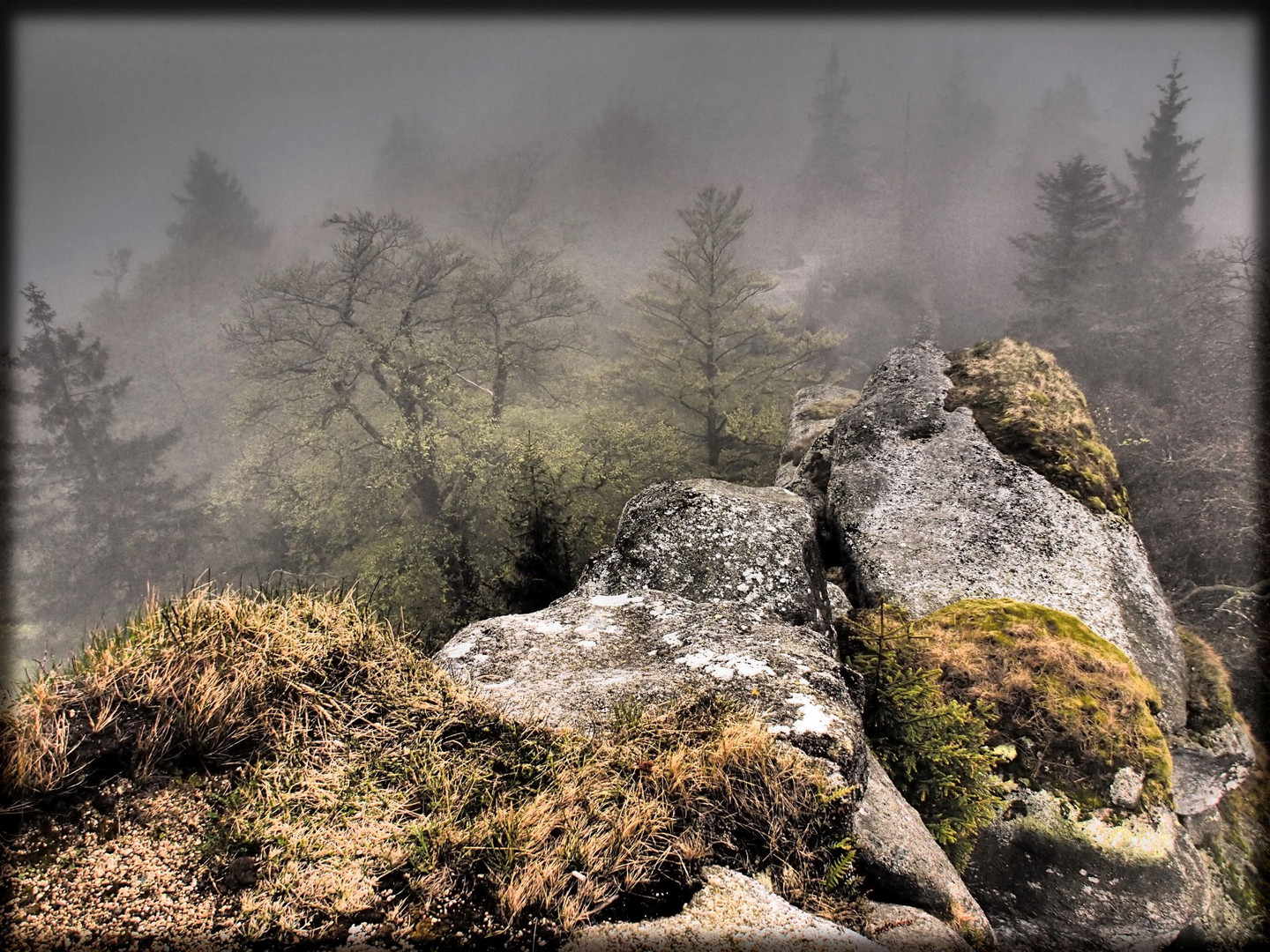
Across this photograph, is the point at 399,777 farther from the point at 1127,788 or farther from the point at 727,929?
the point at 1127,788

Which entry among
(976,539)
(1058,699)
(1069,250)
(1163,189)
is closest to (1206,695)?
(976,539)

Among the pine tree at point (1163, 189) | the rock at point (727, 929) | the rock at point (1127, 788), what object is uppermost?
the pine tree at point (1163, 189)

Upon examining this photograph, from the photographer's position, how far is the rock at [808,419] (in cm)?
1209

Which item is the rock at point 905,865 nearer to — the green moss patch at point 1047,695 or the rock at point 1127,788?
the green moss patch at point 1047,695

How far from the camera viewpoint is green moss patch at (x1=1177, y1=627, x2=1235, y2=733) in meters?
6.36

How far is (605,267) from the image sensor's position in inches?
2562

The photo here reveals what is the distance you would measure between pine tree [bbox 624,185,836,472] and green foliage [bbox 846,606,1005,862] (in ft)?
50.5

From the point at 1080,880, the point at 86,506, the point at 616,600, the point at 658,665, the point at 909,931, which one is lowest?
the point at 86,506

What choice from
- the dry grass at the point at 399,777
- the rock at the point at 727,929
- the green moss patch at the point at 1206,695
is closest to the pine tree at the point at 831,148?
the green moss patch at the point at 1206,695

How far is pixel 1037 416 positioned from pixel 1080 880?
597cm

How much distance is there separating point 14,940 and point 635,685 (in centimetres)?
258

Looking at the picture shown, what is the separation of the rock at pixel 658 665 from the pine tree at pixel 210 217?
78209 millimetres

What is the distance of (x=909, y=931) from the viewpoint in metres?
2.58

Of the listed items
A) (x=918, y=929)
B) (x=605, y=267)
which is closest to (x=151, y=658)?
(x=918, y=929)
